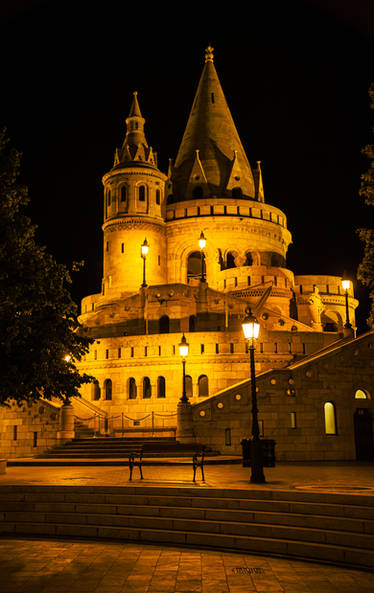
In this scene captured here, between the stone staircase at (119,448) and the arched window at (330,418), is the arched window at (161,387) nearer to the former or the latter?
the stone staircase at (119,448)

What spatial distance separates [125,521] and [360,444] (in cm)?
1554

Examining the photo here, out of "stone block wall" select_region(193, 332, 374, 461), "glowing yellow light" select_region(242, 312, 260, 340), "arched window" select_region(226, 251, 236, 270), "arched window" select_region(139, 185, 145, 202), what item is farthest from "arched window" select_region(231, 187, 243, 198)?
"glowing yellow light" select_region(242, 312, 260, 340)

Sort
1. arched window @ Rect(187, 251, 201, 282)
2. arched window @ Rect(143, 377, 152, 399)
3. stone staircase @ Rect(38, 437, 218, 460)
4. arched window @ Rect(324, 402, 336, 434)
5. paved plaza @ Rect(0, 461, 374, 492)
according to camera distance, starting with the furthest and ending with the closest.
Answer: arched window @ Rect(187, 251, 201, 282) < arched window @ Rect(143, 377, 152, 399) < arched window @ Rect(324, 402, 336, 434) < stone staircase @ Rect(38, 437, 218, 460) < paved plaza @ Rect(0, 461, 374, 492)

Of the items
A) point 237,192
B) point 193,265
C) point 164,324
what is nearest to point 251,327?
point 164,324

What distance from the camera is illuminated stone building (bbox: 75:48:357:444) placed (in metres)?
33.7

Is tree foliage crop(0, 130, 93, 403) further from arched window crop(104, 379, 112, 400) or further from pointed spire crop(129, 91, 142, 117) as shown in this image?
pointed spire crop(129, 91, 142, 117)

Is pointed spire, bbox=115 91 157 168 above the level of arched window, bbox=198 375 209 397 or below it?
above

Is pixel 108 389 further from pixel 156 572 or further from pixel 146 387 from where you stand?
pixel 156 572

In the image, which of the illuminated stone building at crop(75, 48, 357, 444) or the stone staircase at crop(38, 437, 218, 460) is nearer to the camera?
the stone staircase at crop(38, 437, 218, 460)

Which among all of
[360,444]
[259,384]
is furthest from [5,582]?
[360,444]

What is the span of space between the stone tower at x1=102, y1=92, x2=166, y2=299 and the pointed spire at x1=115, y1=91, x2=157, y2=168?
79 millimetres

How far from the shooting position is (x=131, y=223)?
48406mm

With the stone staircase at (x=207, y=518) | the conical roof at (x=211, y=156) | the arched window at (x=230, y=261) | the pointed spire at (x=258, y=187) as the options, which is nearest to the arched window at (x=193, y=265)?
the arched window at (x=230, y=261)

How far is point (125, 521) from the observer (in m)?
13.2
